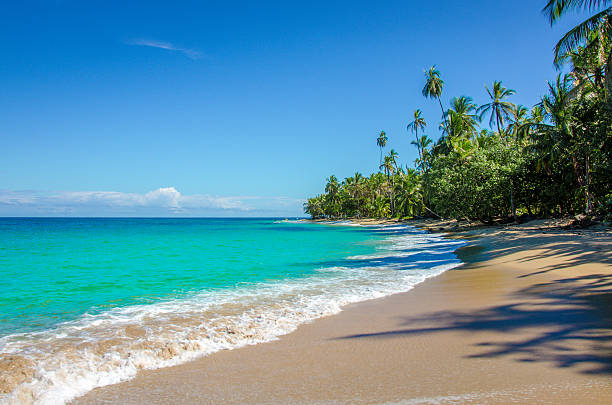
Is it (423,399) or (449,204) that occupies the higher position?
(449,204)

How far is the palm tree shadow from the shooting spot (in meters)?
4.31

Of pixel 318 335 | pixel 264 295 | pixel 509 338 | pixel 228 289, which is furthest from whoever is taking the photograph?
pixel 228 289

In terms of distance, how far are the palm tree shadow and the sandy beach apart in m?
0.02

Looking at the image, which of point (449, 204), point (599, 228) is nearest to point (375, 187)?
point (449, 204)

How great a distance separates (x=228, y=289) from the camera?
10.8 meters

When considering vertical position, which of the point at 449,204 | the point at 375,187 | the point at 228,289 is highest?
the point at 375,187

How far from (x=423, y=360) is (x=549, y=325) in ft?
8.36

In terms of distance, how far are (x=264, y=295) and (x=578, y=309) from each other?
6.92m

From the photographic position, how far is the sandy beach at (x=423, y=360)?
11.8ft

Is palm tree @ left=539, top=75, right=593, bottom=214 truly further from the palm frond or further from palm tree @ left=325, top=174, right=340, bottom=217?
palm tree @ left=325, top=174, right=340, bottom=217

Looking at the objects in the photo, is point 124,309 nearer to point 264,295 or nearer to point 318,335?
point 264,295

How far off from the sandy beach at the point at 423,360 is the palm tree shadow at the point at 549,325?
2 centimetres

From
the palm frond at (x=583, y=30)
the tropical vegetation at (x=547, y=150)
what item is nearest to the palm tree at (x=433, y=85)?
the tropical vegetation at (x=547, y=150)

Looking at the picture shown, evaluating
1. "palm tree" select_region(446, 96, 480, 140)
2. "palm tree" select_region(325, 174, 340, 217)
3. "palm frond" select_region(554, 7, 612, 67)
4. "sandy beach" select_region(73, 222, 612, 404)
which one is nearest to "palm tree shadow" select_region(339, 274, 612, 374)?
"sandy beach" select_region(73, 222, 612, 404)
